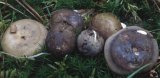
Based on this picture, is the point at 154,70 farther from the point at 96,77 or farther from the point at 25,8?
the point at 25,8

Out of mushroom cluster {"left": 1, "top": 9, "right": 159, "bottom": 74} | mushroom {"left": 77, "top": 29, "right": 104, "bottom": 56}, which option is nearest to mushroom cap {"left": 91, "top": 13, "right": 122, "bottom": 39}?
mushroom cluster {"left": 1, "top": 9, "right": 159, "bottom": 74}

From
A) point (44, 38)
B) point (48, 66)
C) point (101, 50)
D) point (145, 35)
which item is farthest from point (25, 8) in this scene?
point (145, 35)

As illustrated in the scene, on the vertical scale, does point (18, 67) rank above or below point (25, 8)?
below

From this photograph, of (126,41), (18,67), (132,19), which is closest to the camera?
(126,41)

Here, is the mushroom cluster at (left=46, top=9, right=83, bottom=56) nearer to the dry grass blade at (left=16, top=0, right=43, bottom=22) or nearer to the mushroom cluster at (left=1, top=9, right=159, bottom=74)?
the mushroom cluster at (left=1, top=9, right=159, bottom=74)

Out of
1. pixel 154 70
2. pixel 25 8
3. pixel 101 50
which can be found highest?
pixel 25 8

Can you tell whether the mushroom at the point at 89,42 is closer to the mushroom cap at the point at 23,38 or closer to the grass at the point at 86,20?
the grass at the point at 86,20

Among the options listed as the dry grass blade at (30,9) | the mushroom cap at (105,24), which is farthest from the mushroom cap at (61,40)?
the dry grass blade at (30,9)
